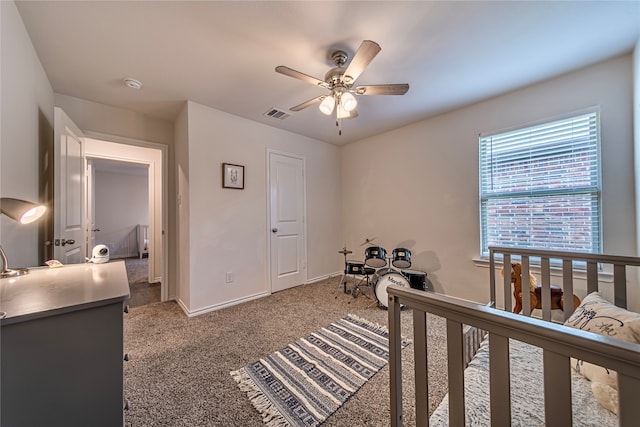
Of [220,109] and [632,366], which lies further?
[220,109]

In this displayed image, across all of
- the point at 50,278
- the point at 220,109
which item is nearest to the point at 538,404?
the point at 50,278

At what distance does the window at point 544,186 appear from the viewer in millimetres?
2182

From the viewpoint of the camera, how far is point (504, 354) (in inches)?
25.5

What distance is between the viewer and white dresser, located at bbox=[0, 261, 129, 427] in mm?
788

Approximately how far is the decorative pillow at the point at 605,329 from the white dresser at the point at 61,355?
5.88 ft

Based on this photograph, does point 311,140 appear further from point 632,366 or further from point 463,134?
point 632,366

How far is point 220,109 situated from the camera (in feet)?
9.51

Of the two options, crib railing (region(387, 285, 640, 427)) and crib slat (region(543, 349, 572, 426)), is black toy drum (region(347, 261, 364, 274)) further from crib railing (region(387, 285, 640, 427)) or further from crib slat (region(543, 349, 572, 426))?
crib slat (region(543, 349, 572, 426))

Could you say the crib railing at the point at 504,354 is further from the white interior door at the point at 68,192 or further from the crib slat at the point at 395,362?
the white interior door at the point at 68,192

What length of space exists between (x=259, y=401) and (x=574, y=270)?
2.91 metres

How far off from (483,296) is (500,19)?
2.70 m

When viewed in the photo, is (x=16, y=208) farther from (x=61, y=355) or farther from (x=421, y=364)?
(x=421, y=364)

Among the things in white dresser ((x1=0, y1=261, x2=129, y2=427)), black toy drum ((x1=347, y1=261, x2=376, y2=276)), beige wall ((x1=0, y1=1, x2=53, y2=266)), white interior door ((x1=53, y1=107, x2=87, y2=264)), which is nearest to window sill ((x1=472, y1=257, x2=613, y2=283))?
black toy drum ((x1=347, y1=261, x2=376, y2=276))

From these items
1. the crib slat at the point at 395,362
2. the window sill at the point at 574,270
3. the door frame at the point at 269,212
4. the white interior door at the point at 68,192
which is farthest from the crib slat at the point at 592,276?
the white interior door at the point at 68,192
